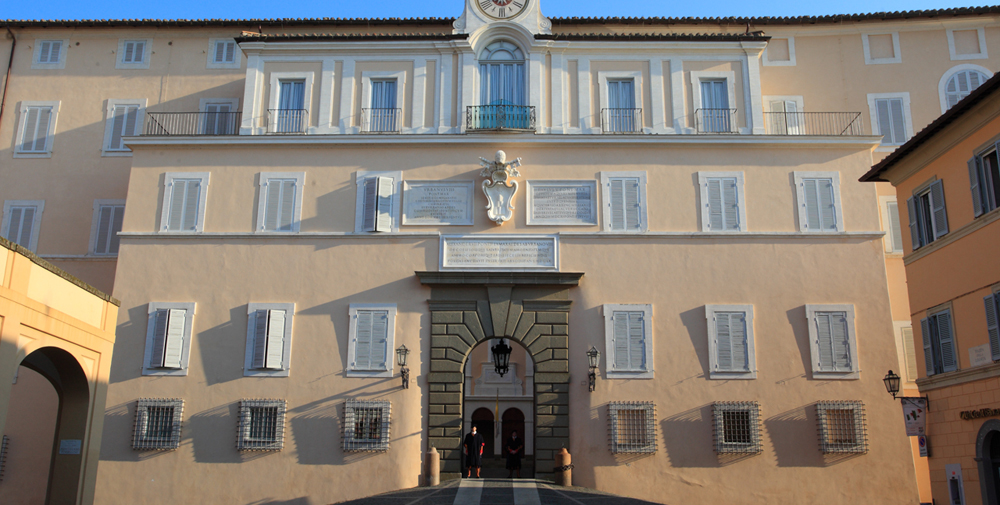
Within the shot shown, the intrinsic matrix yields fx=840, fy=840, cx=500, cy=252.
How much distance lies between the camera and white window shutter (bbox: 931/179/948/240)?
57.2 ft

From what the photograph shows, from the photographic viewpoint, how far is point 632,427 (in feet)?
65.5

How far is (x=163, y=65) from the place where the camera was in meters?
25.6

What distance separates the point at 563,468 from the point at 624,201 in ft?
22.6

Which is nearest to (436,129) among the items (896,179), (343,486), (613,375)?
(613,375)

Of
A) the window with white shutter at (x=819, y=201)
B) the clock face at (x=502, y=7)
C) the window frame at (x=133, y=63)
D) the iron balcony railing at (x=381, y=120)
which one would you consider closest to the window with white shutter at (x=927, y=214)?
the window with white shutter at (x=819, y=201)

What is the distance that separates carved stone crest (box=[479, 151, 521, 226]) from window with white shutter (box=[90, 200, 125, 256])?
34.7ft

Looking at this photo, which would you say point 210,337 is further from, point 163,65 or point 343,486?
point 163,65

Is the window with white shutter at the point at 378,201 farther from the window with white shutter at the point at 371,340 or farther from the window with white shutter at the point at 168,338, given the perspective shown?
the window with white shutter at the point at 168,338

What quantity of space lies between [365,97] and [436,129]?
2.19 meters

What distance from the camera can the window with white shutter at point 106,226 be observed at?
936 inches

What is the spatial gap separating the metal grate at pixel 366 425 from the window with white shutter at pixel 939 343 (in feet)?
39.8

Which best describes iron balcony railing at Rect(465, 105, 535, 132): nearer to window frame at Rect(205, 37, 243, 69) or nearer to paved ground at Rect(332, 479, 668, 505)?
window frame at Rect(205, 37, 243, 69)

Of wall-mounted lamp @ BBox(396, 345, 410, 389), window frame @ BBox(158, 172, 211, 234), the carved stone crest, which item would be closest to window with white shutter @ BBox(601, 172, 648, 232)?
the carved stone crest

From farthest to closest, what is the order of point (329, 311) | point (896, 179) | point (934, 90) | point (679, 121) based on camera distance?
1. point (934, 90)
2. point (679, 121)
3. point (329, 311)
4. point (896, 179)
